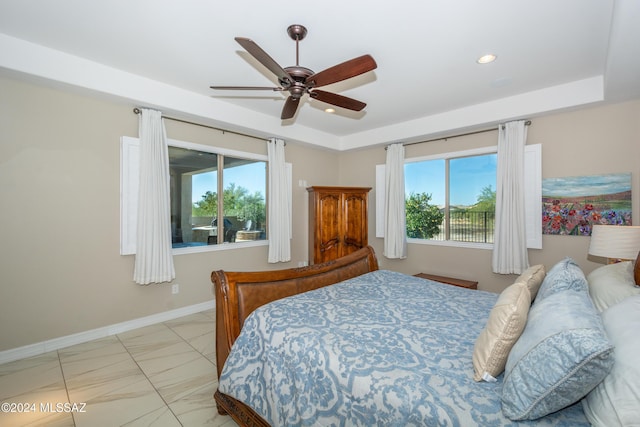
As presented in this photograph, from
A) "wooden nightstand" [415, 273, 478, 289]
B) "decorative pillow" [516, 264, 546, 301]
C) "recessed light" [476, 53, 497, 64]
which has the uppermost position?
"recessed light" [476, 53, 497, 64]

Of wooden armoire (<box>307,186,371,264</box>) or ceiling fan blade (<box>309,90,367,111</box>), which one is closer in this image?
ceiling fan blade (<box>309,90,367,111</box>)

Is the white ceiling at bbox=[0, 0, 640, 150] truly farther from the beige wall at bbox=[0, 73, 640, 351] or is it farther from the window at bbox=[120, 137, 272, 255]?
the window at bbox=[120, 137, 272, 255]

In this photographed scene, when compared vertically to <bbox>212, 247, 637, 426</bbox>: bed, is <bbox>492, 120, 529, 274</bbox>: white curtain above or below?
above

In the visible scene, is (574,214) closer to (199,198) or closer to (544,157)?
(544,157)

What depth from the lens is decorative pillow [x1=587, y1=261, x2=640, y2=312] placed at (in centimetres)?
161

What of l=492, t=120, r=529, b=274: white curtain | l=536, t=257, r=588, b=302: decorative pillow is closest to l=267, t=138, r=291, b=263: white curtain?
l=492, t=120, r=529, b=274: white curtain

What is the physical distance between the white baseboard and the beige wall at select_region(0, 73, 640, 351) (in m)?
0.05

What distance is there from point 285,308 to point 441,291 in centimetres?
137

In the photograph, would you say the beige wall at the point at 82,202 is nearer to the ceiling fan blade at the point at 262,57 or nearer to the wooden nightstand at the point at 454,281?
the wooden nightstand at the point at 454,281

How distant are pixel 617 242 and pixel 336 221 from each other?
3323 mm

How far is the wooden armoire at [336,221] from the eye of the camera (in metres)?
4.70

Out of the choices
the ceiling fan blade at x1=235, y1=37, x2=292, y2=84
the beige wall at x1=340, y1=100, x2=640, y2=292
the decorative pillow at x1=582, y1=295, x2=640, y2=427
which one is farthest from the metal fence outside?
the ceiling fan blade at x1=235, y1=37, x2=292, y2=84

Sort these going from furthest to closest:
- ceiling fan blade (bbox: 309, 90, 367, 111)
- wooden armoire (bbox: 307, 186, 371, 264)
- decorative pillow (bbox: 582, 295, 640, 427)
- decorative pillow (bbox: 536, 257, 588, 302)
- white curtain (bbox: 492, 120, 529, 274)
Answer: wooden armoire (bbox: 307, 186, 371, 264) < white curtain (bbox: 492, 120, 529, 274) < ceiling fan blade (bbox: 309, 90, 367, 111) < decorative pillow (bbox: 536, 257, 588, 302) < decorative pillow (bbox: 582, 295, 640, 427)

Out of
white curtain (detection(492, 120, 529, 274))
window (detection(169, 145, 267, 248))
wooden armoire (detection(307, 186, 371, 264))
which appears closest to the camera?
white curtain (detection(492, 120, 529, 274))
